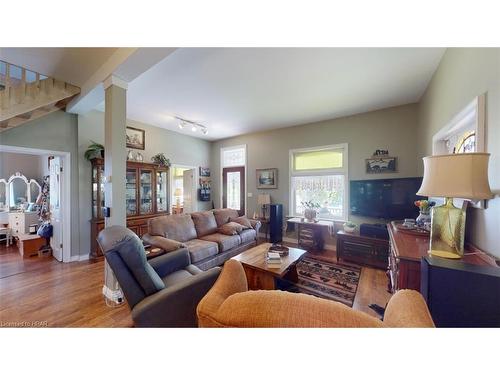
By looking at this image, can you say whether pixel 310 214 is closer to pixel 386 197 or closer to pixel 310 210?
pixel 310 210

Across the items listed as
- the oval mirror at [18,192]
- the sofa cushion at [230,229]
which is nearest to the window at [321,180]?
the sofa cushion at [230,229]

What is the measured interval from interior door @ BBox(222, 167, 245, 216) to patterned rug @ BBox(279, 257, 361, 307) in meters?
2.64

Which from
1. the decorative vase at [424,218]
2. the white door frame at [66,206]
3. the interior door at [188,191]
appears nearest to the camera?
the decorative vase at [424,218]

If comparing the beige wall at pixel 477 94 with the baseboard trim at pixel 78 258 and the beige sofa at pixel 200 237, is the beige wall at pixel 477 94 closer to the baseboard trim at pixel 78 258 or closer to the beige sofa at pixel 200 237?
the beige sofa at pixel 200 237

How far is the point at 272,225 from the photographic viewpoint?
14.7 feet

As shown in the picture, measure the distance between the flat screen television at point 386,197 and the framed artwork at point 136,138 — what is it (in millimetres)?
4575

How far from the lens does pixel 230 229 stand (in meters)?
3.51

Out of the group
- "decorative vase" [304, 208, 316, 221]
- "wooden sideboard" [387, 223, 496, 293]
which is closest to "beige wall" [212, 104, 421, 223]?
"decorative vase" [304, 208, 316, 221]

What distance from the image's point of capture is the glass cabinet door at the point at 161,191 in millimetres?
4449

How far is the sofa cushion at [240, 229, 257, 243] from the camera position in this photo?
3.62 m

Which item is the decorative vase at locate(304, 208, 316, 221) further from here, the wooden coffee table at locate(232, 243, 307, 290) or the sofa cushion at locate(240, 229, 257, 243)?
the wooden coffee table at locate(232, 243, 307, 290)
